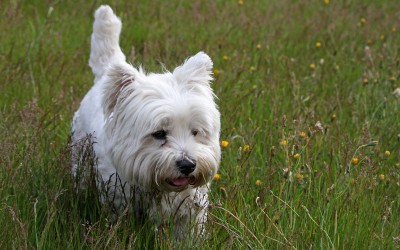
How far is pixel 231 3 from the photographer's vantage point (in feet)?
31.3

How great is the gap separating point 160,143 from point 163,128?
0.26 ft

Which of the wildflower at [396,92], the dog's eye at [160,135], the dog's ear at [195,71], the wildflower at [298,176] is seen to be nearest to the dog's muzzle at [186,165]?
the dog's eye at [160,135]

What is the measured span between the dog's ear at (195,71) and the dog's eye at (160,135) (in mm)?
344

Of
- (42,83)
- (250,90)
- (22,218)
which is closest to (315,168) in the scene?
(250,90)

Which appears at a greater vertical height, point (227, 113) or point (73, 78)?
point (73, 78)

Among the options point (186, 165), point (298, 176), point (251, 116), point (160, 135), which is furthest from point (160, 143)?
point (251, 116)

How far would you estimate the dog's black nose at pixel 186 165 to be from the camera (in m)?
3.76

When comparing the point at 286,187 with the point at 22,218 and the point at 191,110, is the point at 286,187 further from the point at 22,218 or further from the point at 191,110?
the point at 22,218

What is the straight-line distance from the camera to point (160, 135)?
3920mm

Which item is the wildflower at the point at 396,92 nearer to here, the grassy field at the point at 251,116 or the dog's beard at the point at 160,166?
the grassy field at the point at 251,116

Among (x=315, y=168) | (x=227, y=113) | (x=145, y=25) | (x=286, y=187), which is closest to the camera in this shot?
(x=286, y=187)

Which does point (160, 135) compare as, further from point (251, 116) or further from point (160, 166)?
point (251, 116)

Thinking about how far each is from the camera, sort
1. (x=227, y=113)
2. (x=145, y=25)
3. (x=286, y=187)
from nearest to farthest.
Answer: (x=286, y=187), (x=227, y=113), (x=145, y=25)

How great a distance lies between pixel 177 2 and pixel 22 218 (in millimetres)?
5688
